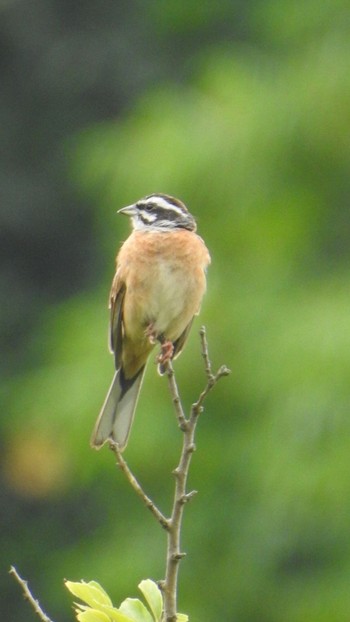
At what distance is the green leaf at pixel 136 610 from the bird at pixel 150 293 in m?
1.89

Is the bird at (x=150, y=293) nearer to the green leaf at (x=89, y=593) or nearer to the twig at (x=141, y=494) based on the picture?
the twig at (x=141, y=494)

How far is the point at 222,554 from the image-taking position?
1227 centimetres

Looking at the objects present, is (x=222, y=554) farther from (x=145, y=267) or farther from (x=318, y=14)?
(x=145, y=267)

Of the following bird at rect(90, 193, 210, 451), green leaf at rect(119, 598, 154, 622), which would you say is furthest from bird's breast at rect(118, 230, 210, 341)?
green leaf at rect(119, 598, 154, 622)

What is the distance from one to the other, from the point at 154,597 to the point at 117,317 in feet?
7.22

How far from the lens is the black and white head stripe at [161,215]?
19.5 ft

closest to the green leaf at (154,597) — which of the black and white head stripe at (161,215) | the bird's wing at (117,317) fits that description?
the bird's wing at (117,317)

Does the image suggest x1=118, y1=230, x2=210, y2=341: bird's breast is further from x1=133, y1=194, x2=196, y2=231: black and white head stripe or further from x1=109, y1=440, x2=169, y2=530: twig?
x1=109, y1=440, x2=169, y2=530: twig

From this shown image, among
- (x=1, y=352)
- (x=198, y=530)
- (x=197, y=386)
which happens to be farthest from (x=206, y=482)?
(x=1, y=352)

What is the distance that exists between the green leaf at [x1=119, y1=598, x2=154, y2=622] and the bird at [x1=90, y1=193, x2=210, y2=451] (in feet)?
6.20

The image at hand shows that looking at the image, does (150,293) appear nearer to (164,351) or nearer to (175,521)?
(164,351)

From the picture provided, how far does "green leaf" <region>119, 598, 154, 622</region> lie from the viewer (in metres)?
3.64

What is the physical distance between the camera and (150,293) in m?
5.69

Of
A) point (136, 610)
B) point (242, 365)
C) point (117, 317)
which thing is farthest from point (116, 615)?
point (242, 365)
